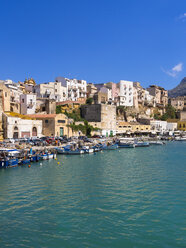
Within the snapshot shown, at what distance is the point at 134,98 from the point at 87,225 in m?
77.9

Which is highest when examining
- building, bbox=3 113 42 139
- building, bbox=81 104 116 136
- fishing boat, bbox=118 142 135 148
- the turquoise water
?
building, bbox=81 104 116 136

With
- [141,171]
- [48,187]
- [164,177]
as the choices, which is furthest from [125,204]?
[141,171]

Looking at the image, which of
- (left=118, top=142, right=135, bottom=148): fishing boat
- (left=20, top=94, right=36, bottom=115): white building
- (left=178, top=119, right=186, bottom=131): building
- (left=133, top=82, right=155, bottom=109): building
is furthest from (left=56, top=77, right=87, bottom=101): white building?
(left=178, top=119, right=186, bottom=131): building

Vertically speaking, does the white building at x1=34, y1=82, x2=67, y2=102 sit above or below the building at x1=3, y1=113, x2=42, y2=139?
above

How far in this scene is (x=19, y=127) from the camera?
132 ft

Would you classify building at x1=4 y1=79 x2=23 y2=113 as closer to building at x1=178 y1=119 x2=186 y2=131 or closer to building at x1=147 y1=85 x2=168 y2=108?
building at x1=178 y1=119 x2=186 y2=131

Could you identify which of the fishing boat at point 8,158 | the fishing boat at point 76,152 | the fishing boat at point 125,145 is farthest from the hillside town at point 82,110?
the fishing boat at point 8,158

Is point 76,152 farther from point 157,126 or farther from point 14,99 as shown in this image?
point 157,126

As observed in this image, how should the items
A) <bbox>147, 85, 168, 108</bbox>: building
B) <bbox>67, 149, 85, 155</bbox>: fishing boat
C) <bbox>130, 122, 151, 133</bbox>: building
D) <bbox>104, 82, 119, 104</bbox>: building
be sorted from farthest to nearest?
1. <bbox>147, 85, 168, 108</bbox>: building
2. <bbox>104, 82, 119, 104</bbox>: building
3. <bbox>130, 122, 151, 133</bbox>: building
4. <bbox>67, 149, 85, 155</bbox>: fishing boat

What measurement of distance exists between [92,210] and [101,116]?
4709 centimetres

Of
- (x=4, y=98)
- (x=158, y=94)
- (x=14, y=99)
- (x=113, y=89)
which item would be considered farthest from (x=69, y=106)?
(x=158, y=94)

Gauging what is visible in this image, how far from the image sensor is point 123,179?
1870 cm

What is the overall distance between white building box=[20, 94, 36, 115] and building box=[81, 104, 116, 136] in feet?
43.2

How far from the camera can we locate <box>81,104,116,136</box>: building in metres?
58.7
